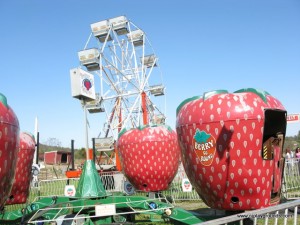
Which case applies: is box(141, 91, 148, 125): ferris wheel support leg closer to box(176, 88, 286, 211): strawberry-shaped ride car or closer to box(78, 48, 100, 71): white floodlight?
box(78, 48, 100, 71): white floodlight

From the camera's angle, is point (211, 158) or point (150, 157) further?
point (150, 157)

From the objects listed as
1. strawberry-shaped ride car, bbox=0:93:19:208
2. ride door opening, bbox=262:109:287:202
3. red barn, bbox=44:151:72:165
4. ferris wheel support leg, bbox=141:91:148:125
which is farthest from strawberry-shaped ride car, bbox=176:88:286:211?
red barn, bbox=44:151:72:165

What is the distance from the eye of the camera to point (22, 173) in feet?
20.1

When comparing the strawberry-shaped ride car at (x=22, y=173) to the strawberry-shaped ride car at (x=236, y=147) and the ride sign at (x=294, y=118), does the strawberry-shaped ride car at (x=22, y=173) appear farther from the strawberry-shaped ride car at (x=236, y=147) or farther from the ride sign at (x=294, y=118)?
the ride sign at (x=294, y=118)

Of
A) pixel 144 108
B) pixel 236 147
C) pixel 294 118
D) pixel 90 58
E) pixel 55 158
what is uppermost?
pixel 90 58

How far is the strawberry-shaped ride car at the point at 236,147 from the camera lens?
420 cm

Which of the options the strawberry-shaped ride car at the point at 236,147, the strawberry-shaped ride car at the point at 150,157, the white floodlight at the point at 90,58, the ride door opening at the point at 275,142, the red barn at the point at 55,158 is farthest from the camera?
the red barn at the point at 55,158

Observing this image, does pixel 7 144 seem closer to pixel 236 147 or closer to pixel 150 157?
pixel 236 147

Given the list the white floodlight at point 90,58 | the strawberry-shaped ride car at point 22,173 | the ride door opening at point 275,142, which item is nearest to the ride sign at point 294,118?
the ride door opening at point 275,142

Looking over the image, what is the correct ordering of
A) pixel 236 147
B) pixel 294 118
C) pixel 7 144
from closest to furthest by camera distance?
1. pixel 7 144
2. pixel 236 147
3. pixel 294 118

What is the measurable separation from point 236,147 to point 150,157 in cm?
310

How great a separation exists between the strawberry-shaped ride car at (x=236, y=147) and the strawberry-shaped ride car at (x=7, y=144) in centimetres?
203

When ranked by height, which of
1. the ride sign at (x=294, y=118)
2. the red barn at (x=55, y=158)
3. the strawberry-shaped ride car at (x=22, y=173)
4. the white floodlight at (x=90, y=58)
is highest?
the white floodlight at (x=90, y=58)

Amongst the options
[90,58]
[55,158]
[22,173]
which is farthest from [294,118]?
[55,158]
